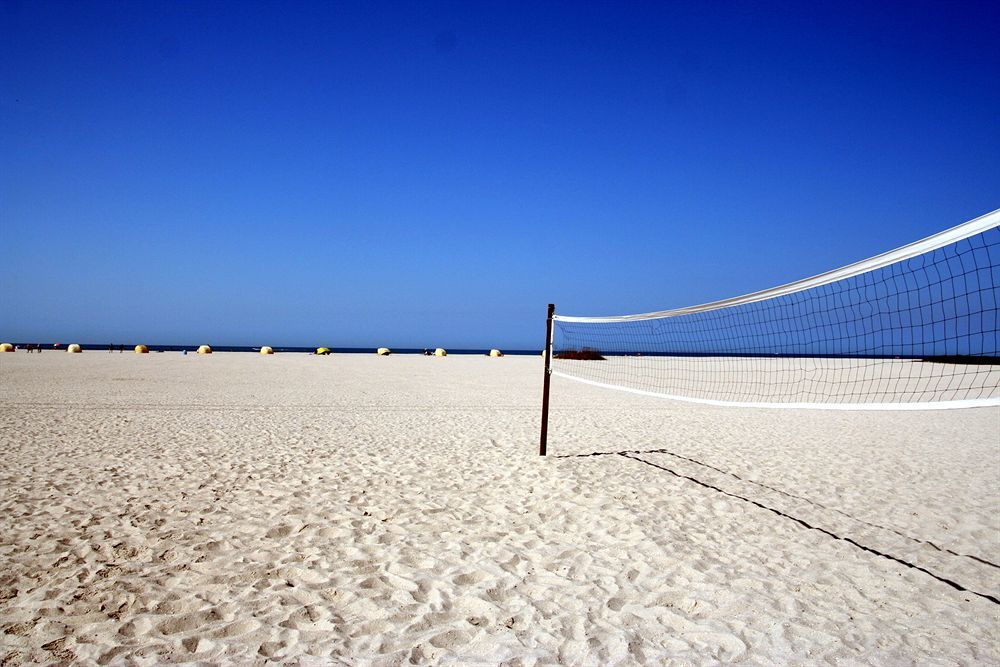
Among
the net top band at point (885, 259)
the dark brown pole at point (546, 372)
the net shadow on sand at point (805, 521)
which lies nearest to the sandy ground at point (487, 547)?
the net shadow on sand at point (805, 521)

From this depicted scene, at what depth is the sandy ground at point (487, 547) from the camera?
2785mm

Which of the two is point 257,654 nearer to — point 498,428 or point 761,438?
point 498,428

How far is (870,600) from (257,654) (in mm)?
3507

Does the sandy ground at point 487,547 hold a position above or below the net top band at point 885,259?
below

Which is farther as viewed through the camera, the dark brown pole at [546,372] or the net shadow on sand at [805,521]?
the dark brown pole at [546,372]

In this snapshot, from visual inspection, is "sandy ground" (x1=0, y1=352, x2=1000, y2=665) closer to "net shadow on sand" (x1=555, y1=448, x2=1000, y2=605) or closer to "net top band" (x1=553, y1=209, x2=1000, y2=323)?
"net shadow on sand" (x1=555, y1=448, x2=1000, y2=605)

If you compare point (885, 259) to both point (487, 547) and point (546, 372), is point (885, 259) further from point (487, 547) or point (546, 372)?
point (546, 372)

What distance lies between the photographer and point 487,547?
13.0 feet

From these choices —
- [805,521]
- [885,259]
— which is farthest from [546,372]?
[885,259]

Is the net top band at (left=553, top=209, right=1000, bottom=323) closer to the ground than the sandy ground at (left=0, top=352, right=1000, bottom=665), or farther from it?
farther from it

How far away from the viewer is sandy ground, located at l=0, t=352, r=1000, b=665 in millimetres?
2785

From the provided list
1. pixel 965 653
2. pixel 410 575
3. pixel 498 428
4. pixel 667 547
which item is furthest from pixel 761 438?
pixel 410 575

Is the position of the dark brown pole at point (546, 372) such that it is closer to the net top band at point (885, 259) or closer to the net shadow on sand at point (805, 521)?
the net shadow on sand at point (805, 521)

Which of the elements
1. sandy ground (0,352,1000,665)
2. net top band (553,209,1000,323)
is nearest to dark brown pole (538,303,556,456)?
sandy ground (0,352,1000,665)
